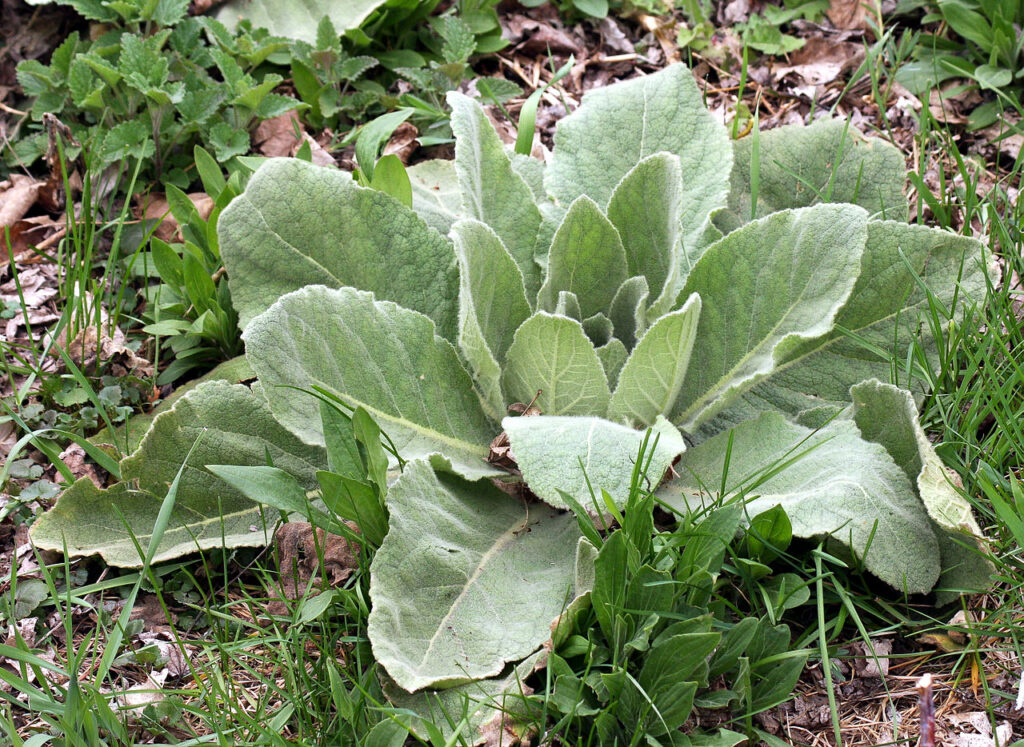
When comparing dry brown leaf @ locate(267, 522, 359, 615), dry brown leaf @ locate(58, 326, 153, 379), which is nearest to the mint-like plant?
dry brown leaf @ locate(267, 522, 359, 615)

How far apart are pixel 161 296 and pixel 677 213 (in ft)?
4.36

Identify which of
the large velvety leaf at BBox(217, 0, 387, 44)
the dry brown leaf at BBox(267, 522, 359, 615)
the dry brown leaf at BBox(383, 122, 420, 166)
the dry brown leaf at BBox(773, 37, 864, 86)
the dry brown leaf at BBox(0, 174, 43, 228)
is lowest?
the dry brown leaf at BBox(267, 522, 359, 615)

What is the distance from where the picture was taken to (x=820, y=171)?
7.38 feet

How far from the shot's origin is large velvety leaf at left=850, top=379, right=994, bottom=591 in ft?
5.26

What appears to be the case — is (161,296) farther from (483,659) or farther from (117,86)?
(483,659)

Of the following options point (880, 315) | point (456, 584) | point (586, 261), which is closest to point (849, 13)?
point (880, 315)

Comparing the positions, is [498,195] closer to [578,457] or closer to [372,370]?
[372,370]

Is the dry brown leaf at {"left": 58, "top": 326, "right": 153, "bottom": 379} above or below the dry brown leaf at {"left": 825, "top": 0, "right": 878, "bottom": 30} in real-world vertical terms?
below

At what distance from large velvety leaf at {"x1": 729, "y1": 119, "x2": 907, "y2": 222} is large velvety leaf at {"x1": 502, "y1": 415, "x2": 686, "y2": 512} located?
917 millimetres

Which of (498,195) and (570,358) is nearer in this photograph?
(570,358)

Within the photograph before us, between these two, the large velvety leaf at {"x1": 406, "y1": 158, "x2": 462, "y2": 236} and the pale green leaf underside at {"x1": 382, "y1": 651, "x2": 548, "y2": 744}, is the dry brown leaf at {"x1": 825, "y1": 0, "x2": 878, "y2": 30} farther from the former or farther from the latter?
the pale green leaf underside at {"x1": 382, "y1": 651, "x2": 548, "y2": 744}

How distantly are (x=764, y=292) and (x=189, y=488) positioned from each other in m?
1.19

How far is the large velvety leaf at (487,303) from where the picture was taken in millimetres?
1738

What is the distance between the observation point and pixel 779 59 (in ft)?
10.7
